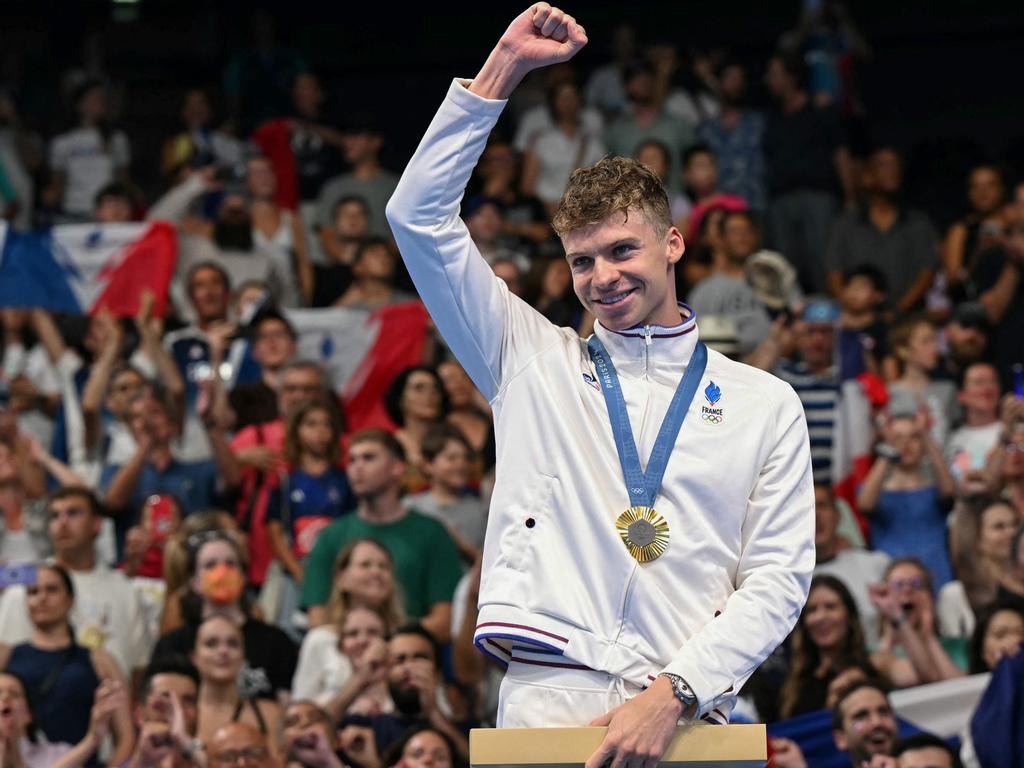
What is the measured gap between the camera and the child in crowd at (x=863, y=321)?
10.3 m

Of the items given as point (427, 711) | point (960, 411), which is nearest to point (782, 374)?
point (960, 411)

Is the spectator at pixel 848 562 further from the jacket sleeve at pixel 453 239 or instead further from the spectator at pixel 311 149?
the spectator at pixel 311 149

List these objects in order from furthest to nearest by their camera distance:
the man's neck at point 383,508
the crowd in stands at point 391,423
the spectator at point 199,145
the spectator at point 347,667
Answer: the spectator at point 199,145 < the man's neck at point 383,508 < the crowd in stands at point 391,423 < the spectator at point 347,667

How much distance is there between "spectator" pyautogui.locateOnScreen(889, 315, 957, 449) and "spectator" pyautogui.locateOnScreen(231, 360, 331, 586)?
306cm

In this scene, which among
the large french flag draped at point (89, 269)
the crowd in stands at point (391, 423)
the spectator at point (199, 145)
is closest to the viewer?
the crowd in stands at point (391, 423)

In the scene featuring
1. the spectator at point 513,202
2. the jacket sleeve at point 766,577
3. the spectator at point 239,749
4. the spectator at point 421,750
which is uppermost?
the spectator at point 513,202

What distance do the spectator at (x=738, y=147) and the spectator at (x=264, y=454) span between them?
3834mm

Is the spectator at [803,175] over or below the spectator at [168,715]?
over

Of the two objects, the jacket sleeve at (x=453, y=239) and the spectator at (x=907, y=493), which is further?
the spectator at (x=907, y=493)

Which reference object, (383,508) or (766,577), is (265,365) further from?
(766,577)

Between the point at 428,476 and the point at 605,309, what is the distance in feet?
18.6

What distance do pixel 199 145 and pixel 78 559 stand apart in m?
5.21

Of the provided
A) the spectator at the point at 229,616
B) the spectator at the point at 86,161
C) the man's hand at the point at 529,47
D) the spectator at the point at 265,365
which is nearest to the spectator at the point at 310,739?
the spectator at the point at 229,616

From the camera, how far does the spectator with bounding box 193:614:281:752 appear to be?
7.96m
